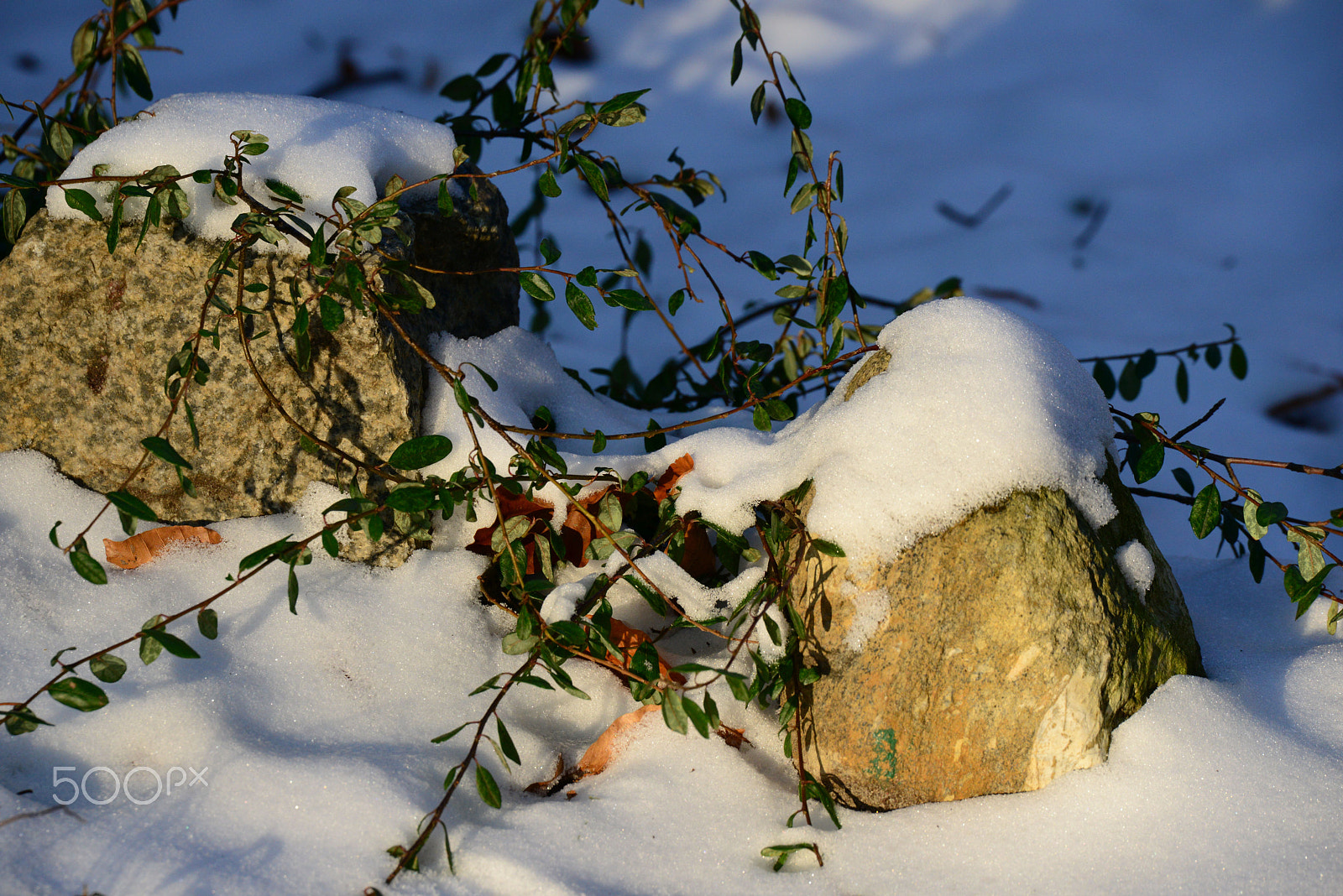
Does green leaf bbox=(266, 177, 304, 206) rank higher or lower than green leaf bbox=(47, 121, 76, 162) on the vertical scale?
lower

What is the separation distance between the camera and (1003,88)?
3316 mm

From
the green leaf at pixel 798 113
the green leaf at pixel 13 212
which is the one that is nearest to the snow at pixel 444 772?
the green leaf at pixel 13 212

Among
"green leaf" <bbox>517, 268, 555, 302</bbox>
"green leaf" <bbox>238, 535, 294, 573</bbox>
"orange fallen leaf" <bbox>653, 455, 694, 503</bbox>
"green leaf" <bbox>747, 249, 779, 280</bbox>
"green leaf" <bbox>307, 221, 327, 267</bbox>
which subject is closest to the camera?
"green leaf" <bbox>238, 535, 294, 573</bbox>

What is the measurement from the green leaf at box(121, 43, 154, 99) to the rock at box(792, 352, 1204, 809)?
4.42 ft

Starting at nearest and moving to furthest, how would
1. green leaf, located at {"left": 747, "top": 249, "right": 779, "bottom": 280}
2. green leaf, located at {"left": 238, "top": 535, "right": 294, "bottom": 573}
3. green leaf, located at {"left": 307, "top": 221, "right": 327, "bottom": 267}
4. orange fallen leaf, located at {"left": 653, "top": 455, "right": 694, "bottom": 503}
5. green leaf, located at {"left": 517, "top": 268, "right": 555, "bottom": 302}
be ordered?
green leaf, located at {"left": 238, "top": 535, "right": 294, "bottom": 573} < green leaf, located at {"left": 307, "top": 221, "right": 327, "bottom": 267} < green leaf, located at {"left": 517, "top": 268, "right": 555, "bottom": 302} < orange fallen leaf, located at {"left": 653, "top": 455, "right": 694, "bottom": 503} < green leaf, located at {"left": 747, "top": 249, "right": 779, "bottom": 280}

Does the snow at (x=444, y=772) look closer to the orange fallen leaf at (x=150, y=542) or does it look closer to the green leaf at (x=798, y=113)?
the orange fallen leaf at (x=150, y=542)

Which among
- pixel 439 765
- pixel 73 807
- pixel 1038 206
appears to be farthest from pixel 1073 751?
pixel 1038 206

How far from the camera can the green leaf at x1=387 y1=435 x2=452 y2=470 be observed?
3.80 ft

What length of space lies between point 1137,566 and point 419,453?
0.95 metres

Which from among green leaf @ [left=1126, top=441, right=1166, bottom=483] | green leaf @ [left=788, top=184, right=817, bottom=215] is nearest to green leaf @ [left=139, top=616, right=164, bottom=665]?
green leaf @ [left=788, top=184, right=817, bottom=215]

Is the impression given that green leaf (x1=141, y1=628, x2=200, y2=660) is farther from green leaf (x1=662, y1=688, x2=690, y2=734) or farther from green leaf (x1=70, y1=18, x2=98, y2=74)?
green leaf (x1=70, y1=18, x2=98, y2=74)

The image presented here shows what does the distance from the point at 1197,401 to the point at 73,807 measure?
9.31 ft

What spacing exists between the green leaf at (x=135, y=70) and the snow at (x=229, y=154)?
53 millimetres

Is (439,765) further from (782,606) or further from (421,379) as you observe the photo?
(421,379)
